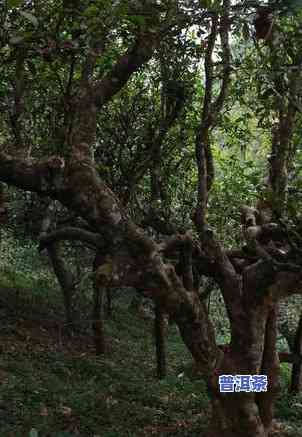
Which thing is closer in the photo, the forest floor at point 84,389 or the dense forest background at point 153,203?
the dense forest background at point 153,203

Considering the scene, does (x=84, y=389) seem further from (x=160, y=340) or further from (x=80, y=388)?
(x=160, y=340)

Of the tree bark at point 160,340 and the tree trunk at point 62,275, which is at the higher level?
the tree trunk at point 62,275

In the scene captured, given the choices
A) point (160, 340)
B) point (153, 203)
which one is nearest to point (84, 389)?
point (160, 340)

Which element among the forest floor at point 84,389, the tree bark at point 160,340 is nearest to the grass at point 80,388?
the forest floor at point 84,389

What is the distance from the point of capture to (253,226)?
23.2 feet

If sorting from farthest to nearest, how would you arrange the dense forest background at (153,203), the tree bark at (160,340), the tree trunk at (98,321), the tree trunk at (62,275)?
1. the tree trunk at (62,275)
2. the tree trunk at (98,321)
3. the tree bark at (160,340)
4. the dense forest background at (153,203)

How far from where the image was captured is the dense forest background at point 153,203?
6215 millimetres

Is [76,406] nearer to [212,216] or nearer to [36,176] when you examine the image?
[36,176]

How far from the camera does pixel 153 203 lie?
1165 cm

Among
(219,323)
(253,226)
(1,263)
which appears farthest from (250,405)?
(1,263)

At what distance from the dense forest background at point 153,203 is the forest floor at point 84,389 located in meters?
0.04

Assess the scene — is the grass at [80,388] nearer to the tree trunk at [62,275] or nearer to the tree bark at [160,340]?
the tree bark at [160,340]

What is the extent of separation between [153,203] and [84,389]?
12.7ft

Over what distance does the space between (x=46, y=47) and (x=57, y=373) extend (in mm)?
6445
